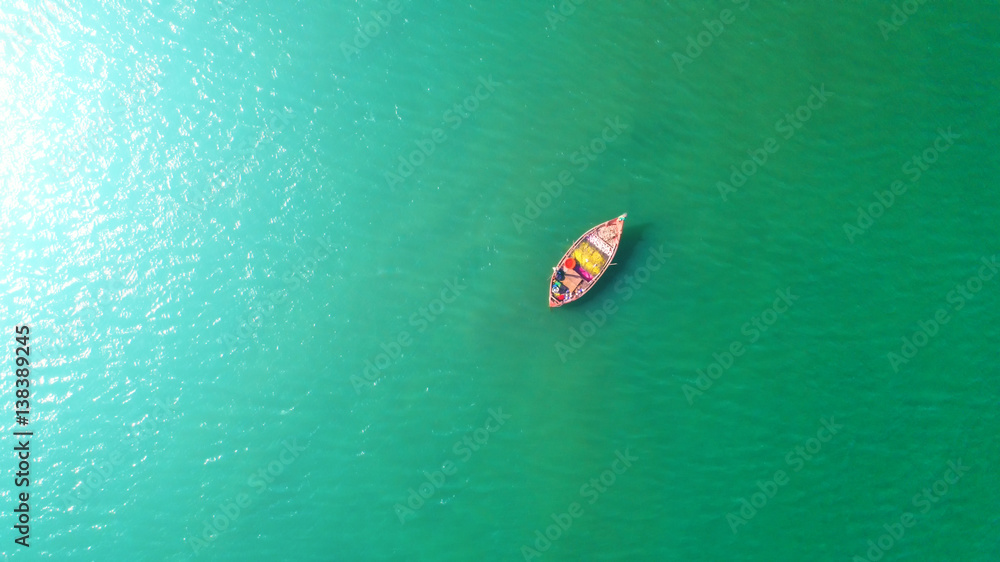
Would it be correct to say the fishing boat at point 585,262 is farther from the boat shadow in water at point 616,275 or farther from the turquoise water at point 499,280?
the turquoise water at point 499,280

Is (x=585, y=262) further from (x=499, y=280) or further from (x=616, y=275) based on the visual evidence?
(x=499, y=280)

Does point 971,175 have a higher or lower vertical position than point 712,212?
lower

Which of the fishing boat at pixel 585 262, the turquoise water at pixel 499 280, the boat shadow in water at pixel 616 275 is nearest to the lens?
the turquoise water at pixel 499 280

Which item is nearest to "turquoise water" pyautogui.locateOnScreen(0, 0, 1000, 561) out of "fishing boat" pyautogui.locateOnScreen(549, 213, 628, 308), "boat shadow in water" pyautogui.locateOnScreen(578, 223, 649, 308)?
"boat shadow in water" pyautogui.locateOnScreen(578, 223, 649, 308)

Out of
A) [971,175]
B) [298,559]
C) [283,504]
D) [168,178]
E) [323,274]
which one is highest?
[168,178]

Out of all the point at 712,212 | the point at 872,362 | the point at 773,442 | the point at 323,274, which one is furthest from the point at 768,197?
the point at 323,274

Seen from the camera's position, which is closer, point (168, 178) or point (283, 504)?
point (283, 504)

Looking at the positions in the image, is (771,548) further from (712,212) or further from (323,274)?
(323,274)

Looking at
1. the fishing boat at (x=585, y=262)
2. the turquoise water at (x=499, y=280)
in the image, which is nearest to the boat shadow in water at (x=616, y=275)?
the turquoise water at (x=499, y=280)
